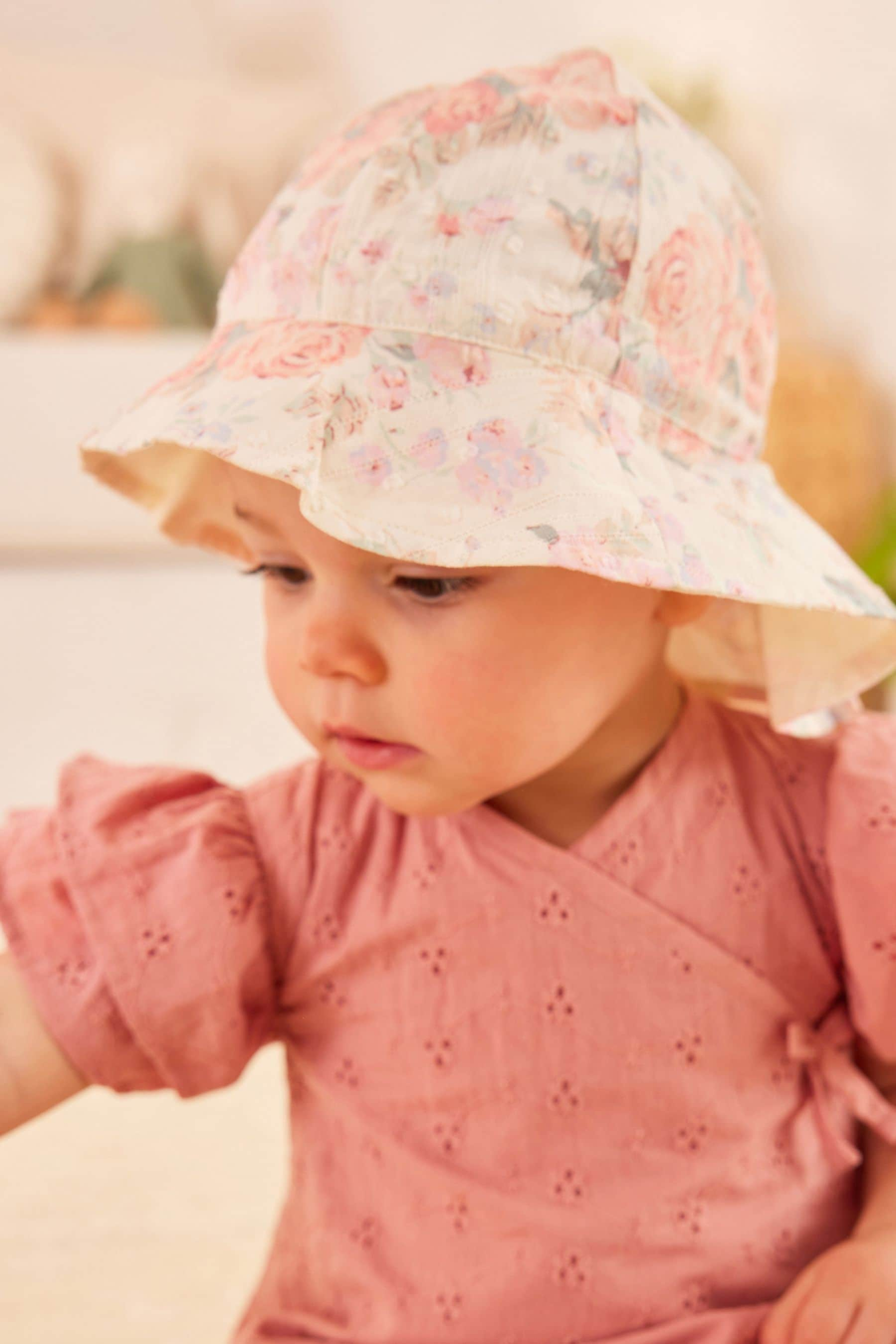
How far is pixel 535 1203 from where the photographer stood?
617mm

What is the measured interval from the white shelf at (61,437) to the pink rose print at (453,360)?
130 centimetres

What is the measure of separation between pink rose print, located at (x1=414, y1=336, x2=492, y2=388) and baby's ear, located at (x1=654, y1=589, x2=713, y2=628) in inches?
5.7

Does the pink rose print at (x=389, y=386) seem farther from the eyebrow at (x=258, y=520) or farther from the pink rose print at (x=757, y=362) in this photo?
the pink rose print at (x=757, y=362)

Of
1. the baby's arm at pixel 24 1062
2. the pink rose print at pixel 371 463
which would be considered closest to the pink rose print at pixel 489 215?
the pink rose print at pixel 371 463

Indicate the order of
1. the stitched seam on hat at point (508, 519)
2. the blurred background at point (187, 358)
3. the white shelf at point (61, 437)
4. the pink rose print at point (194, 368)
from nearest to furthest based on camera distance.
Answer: the stitched seam on hat at point (508, 519)
the pink rose print at point (194, 368)
the blurred background at point (187, 358)
the white shelf at point (61, 437)

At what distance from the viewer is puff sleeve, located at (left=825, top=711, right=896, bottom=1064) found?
0.60 meters

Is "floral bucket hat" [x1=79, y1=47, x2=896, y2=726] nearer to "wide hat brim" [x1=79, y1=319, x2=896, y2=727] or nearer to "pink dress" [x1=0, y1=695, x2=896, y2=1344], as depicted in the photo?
"wide hat brim" [x1=79, y1=319, x2=896, y2=727]

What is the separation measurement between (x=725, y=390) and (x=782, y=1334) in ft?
1.35

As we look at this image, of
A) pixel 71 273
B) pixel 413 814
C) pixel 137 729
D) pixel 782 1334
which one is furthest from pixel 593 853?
pixel 71 273

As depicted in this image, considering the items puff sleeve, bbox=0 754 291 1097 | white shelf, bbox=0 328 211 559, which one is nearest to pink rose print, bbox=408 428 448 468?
puff sleeve, bbox=0 754 291 1097

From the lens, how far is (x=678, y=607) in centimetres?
63

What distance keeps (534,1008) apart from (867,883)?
0.53 feet

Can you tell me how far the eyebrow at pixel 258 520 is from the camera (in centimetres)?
57

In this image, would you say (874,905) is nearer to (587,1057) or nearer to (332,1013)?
(587,1057)
